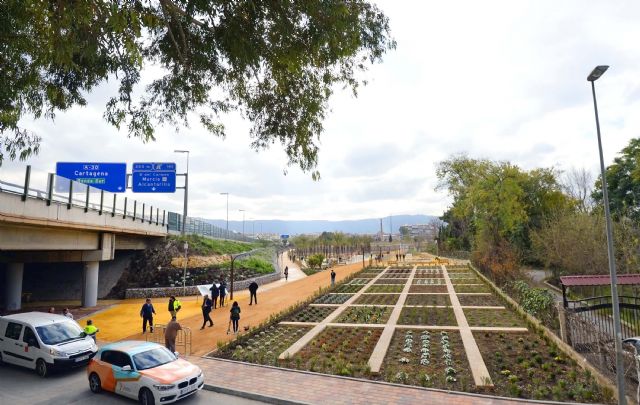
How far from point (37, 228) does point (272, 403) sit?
1656 cm

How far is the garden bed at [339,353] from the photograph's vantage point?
480 inches

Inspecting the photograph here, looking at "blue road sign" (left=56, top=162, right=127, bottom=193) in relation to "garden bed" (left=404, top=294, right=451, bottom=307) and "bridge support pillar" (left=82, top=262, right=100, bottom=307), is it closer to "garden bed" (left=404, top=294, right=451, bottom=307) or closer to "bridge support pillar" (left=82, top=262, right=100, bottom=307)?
"bridge support pillar" (left=82, top=262, right=100, bottom=307)

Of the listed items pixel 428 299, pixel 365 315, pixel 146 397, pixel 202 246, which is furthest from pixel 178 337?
pixel 202 246

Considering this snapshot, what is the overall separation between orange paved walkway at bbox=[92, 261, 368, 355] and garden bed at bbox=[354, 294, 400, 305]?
168 inches

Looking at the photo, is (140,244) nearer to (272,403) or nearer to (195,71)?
(195,71)

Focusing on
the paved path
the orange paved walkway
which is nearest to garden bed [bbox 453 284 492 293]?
the orange paved walkway

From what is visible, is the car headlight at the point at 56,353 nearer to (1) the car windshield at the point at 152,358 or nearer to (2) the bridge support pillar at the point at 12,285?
(1) the car windshield at the point at 152,358

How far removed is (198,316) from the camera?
72.2 feet

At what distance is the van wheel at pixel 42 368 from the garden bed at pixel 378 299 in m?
16.4

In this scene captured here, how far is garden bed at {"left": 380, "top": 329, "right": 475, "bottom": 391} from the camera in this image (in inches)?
436

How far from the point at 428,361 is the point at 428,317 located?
7.09 m

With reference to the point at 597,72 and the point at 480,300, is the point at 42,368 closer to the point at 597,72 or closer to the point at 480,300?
the point at 597,72

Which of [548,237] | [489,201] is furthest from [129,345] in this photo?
[489,201]

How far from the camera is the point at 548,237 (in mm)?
33156
